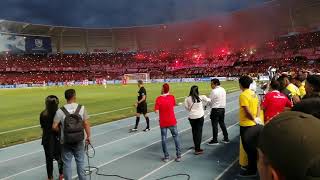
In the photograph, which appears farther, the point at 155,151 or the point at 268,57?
the point at 268,57

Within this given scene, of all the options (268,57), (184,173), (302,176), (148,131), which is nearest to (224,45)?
(268,57)

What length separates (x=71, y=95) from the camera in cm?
776

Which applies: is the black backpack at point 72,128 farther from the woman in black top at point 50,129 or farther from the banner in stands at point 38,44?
the banner in stands at point 38,44

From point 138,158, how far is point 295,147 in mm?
9970

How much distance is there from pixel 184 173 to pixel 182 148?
3107 millimetres

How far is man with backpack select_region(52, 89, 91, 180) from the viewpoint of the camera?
297 inches

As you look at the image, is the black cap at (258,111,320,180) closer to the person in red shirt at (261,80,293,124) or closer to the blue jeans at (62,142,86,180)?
the blue jeans at (62,142,86,180)

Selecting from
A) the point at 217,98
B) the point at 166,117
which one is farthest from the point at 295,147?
the point at 217,98

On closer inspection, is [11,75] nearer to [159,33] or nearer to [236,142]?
[159,33]

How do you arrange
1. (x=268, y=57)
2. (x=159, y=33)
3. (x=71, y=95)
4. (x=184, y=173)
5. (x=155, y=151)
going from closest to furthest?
(x=71, y=95) < (x=184, y=173) < (x=155, y=151) < (x=268, y=57) < (x=159, y=33)

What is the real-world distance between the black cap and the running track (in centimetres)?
756

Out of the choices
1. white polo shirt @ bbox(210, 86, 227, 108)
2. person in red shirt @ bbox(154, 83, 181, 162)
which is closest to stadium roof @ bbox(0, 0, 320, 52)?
white polo shirt @ bbox(210, 86, 227, 108)

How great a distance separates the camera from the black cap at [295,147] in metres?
1.40

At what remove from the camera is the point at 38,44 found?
4085 inches
